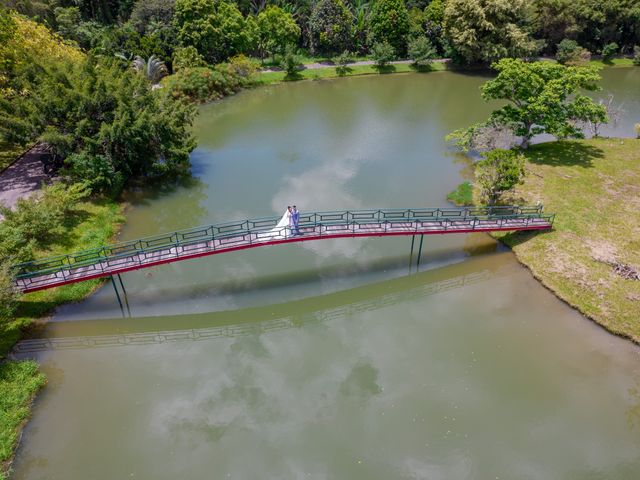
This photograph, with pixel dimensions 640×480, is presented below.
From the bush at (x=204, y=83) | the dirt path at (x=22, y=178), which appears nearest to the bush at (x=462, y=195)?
the dirt path at (x=22, y=178)

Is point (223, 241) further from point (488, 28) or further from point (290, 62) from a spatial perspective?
point (488, 28)

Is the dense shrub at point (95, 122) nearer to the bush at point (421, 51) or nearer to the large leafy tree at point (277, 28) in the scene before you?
the large leafy tree at point (277, 28)

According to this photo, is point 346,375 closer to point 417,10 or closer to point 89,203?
point 89,203

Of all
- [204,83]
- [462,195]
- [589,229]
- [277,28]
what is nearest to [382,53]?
[277,28]

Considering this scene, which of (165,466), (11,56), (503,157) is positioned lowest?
(165,466)

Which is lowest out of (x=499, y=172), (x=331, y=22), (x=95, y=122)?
(x=499, y=172)

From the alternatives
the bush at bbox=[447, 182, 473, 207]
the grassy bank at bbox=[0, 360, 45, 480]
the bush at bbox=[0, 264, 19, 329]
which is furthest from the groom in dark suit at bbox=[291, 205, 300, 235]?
the bush at bbox=[447, 182, 473, 207]

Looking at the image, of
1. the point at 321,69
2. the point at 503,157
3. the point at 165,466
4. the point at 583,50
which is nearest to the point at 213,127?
the point at 321,69
